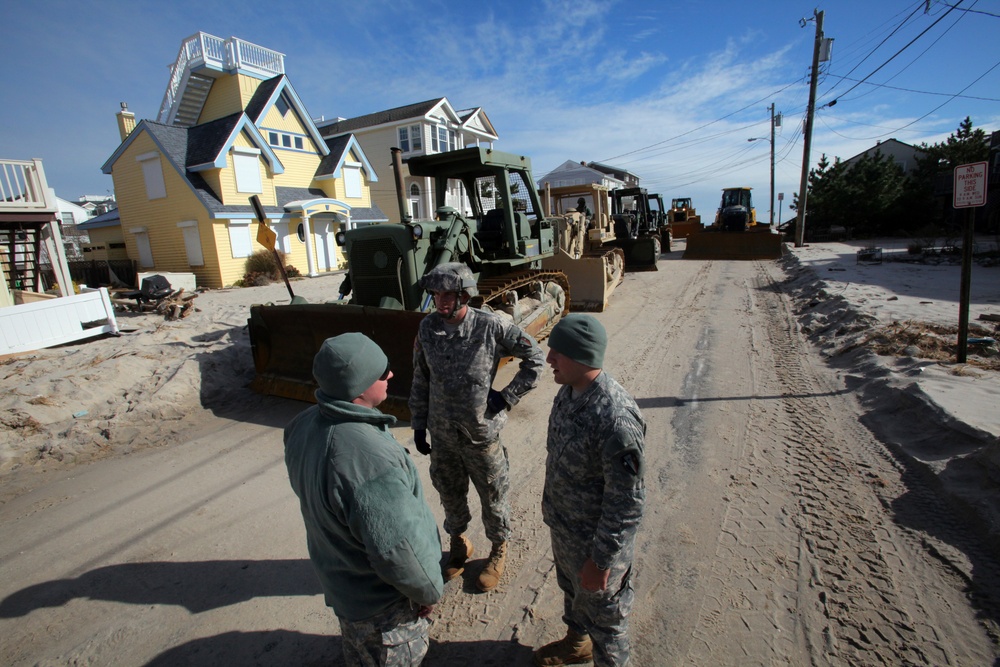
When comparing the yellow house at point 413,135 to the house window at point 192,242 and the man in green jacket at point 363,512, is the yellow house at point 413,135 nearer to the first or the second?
the house window at point 192,242

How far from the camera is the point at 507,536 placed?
2924 millimetres

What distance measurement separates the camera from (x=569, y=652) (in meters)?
2.28

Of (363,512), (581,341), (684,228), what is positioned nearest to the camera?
(363,512)

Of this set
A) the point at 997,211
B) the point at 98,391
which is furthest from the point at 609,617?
the point at 997,211

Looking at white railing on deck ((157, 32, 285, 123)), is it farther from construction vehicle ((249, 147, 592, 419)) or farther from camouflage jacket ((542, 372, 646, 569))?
camouflage jacket ((542, 372, 646, 569))

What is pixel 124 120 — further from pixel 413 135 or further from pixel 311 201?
pixel 413 135

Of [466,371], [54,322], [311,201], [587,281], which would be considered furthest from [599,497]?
[311,201]

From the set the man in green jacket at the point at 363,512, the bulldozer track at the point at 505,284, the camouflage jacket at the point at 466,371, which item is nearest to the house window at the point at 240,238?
the bulldozer track at the point at 505,284

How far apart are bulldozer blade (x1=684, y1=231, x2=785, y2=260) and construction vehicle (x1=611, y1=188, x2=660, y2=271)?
194 cm

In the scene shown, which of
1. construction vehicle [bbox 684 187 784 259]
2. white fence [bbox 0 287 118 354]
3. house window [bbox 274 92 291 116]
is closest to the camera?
white fence [bbox 0 287 118 354]

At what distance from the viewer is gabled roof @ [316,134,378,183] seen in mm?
20797

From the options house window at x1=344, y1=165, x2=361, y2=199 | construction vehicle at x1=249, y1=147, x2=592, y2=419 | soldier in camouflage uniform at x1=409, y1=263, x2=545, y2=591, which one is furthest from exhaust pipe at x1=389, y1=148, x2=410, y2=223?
house window at x1=344, y1=165, x2=361, y2=199

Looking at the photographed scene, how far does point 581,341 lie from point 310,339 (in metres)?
4.39

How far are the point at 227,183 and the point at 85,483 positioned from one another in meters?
15.2
